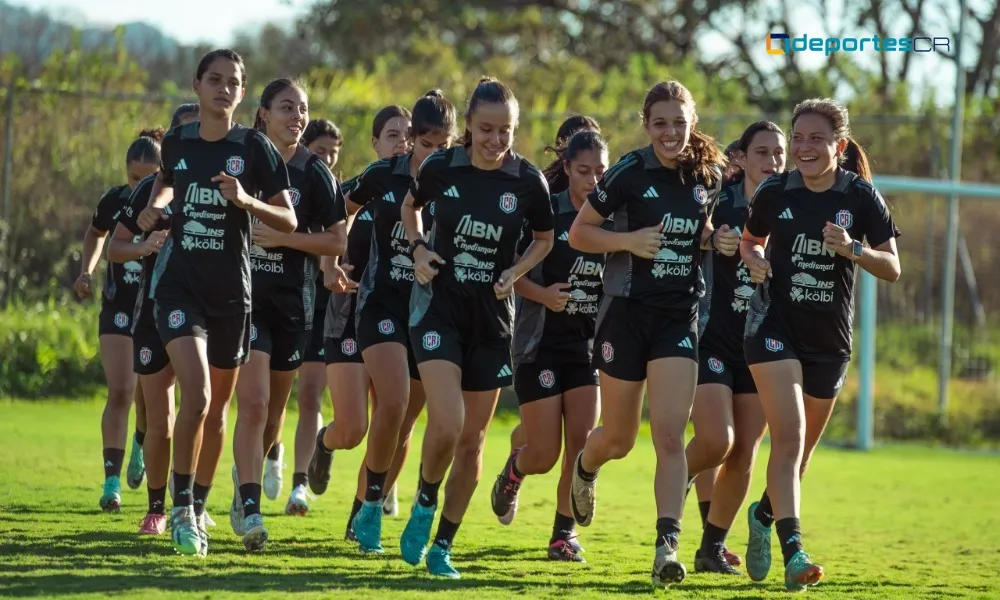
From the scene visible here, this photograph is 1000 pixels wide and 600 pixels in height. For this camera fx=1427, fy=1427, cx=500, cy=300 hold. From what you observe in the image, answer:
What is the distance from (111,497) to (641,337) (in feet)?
10.9

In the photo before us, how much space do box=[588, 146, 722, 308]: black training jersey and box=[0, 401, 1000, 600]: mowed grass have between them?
4.48 feet

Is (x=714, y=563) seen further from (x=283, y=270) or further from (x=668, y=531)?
(x=283, y=270)

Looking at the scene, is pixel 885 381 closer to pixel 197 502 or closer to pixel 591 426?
pixel 591 426

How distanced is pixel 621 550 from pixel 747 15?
22494mm

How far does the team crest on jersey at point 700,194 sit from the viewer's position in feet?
22.1

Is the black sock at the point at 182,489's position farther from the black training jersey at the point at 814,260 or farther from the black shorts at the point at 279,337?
the black training jersey at the point at 814,260

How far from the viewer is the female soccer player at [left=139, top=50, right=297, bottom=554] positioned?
6516 millimetres

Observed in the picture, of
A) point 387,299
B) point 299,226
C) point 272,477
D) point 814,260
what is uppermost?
point 299,226

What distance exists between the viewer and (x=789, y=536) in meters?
6.36

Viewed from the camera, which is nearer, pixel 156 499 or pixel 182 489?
pixel 182 489

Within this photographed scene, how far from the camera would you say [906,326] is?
692 inches

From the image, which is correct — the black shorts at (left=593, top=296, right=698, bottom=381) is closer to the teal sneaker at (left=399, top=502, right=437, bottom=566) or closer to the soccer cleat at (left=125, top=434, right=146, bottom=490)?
the teal sneaker at (left=399, top=502, right=437, bottom=566)

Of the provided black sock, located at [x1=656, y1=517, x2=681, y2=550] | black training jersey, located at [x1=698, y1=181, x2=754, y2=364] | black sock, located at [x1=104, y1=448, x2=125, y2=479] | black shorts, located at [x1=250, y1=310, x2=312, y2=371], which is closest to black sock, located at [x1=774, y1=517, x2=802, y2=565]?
black sock, located at [x1=656, y1=517, x2=681, y2=550]

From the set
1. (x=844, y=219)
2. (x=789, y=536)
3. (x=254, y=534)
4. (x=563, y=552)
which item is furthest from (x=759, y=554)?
(x=254, y=534)
